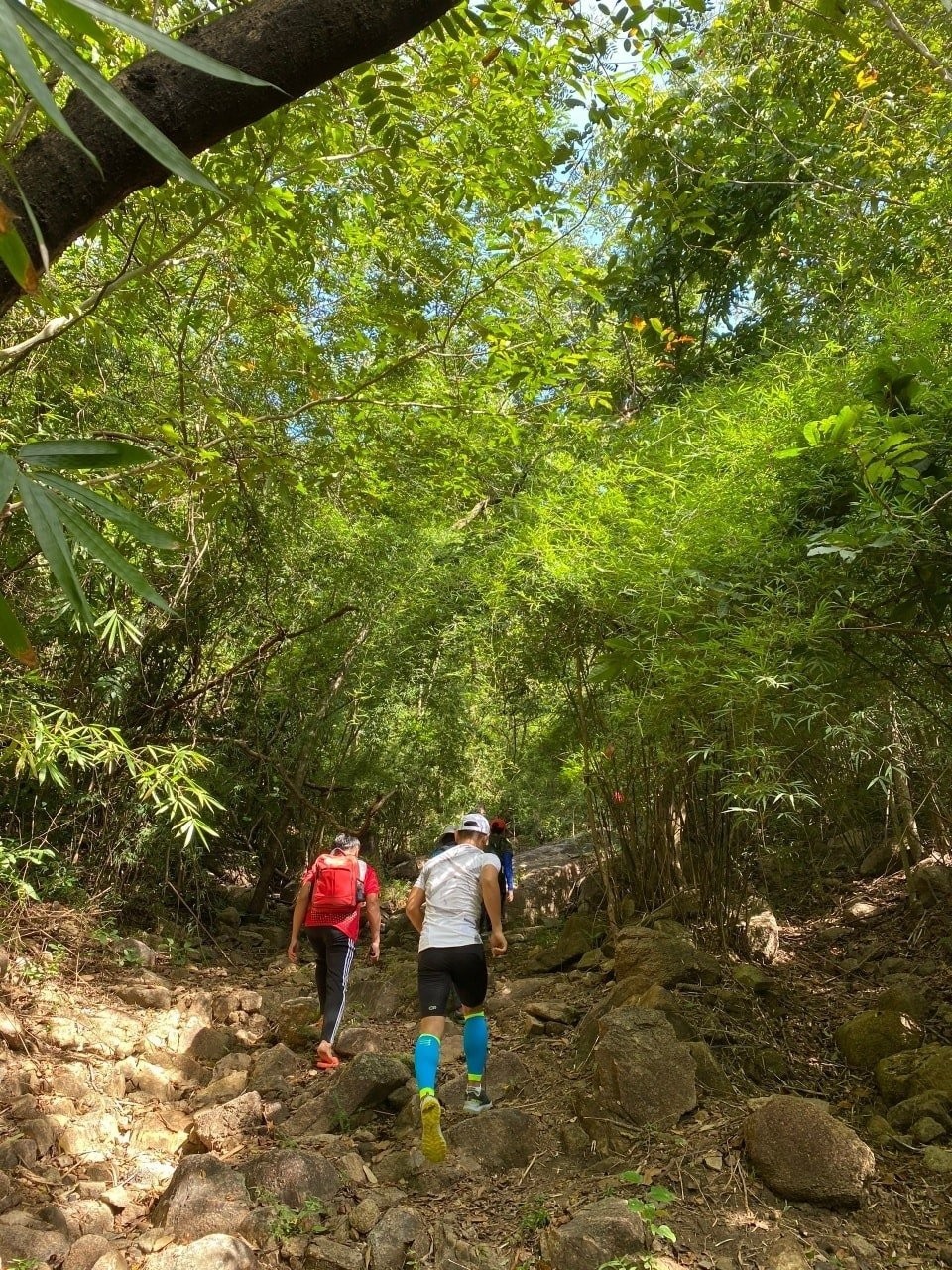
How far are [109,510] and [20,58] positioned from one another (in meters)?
0.37

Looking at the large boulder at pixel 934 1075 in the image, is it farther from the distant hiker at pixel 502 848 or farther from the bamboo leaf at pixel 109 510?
the distant hiker at pixel 502 848

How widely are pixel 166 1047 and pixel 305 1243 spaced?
213cm

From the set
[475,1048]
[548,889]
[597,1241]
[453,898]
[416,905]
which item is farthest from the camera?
[548,889]

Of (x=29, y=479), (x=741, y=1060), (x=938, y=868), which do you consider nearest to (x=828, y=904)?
(x=938, y=868)

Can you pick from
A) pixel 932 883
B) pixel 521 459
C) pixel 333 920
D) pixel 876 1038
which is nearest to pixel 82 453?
pixel 876 1038

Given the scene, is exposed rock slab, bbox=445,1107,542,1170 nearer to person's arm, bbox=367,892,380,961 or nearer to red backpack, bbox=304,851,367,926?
red backpack, bbox=304,851,367,926

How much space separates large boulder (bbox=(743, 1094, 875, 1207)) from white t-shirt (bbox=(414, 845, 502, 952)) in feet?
3.87

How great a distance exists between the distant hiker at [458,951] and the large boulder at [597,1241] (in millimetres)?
896

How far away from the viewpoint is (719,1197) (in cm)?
241

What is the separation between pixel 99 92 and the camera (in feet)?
1.80

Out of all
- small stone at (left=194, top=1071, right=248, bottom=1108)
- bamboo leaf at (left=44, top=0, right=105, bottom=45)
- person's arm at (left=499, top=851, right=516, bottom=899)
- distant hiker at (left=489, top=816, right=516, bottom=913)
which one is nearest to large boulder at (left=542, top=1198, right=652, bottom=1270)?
small stone at (left=194, top=1071, right=248, bottom=1108)

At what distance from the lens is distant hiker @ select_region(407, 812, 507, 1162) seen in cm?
311

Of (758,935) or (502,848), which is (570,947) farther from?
(502,848)

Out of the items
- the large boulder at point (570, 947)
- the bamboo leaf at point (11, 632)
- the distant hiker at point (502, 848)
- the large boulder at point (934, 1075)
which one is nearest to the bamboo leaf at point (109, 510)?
the bamboo leaf at point (11, 632)
